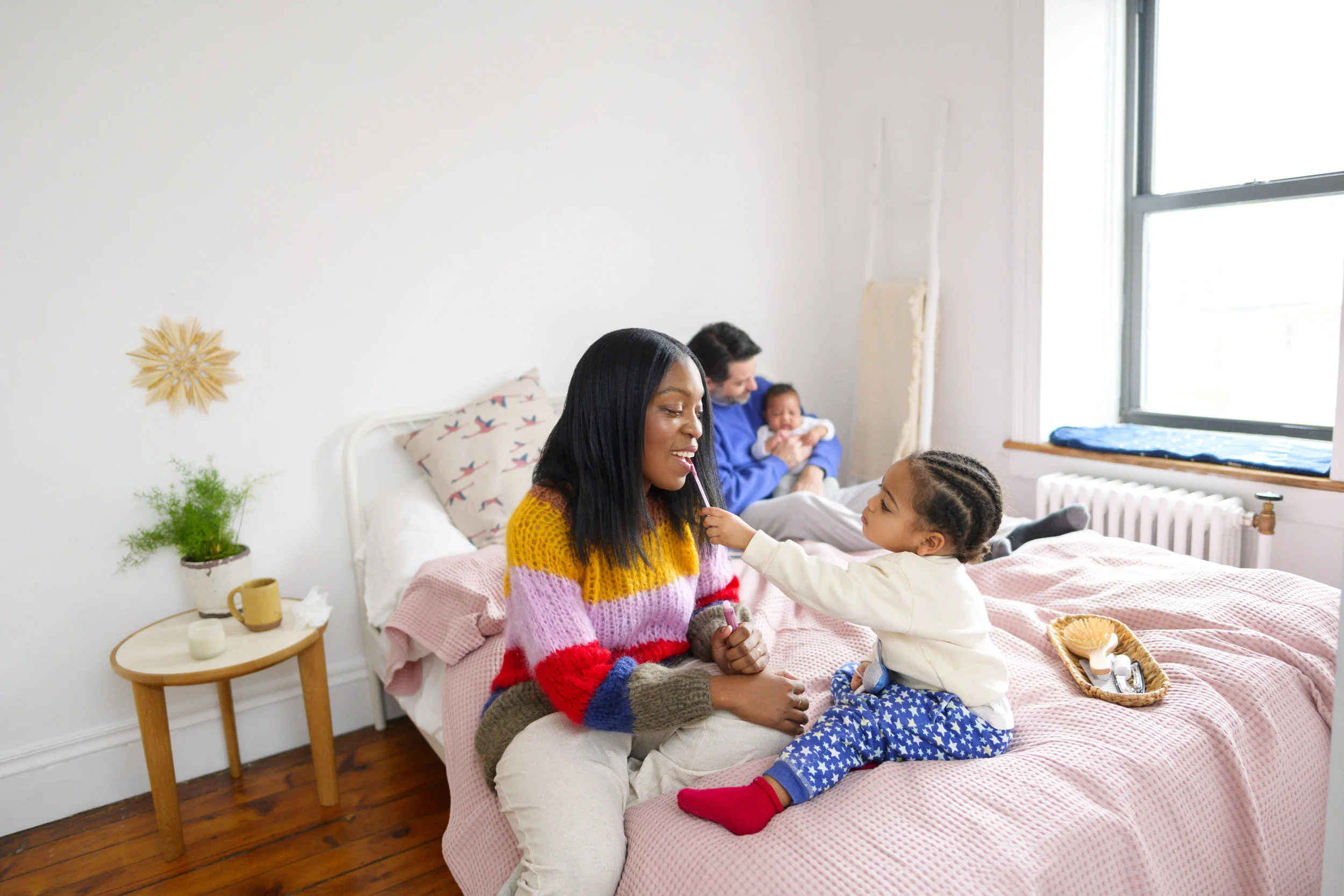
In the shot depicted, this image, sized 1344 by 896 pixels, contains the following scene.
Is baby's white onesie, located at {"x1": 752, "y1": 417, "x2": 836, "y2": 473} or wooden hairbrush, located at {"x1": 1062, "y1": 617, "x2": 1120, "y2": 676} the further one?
baby's white onesie, located at {"x1": 752, "y1": 417, "x2": 836, "y2": 473}

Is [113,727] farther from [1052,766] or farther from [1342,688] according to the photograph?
[1342,688]

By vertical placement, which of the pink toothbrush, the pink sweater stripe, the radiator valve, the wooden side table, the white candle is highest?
the pink toothbrush

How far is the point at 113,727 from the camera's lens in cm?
219

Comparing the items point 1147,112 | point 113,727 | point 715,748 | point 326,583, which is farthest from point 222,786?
point 1147,112

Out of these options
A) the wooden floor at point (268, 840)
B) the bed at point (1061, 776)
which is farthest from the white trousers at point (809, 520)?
the wooden floor at point (268, 840)

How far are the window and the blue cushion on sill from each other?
13 centimetres

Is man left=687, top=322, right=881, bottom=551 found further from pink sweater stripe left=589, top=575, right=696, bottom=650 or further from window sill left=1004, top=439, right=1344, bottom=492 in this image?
pink sweater stripe left=589, top=575, right=696, bottom=650

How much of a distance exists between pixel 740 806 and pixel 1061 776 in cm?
46

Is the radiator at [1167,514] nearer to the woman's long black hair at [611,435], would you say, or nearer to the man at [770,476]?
the man at [770,476]

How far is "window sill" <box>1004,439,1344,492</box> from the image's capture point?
214cm

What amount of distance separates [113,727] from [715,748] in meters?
1.74

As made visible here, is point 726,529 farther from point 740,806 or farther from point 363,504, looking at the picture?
point 363,504

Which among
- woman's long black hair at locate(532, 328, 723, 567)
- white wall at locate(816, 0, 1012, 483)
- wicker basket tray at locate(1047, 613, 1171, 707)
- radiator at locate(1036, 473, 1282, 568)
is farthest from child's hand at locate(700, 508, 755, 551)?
white wall at locate(816, 0, 1012, 483)

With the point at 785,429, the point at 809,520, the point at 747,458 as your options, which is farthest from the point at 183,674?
the point at 785,429
